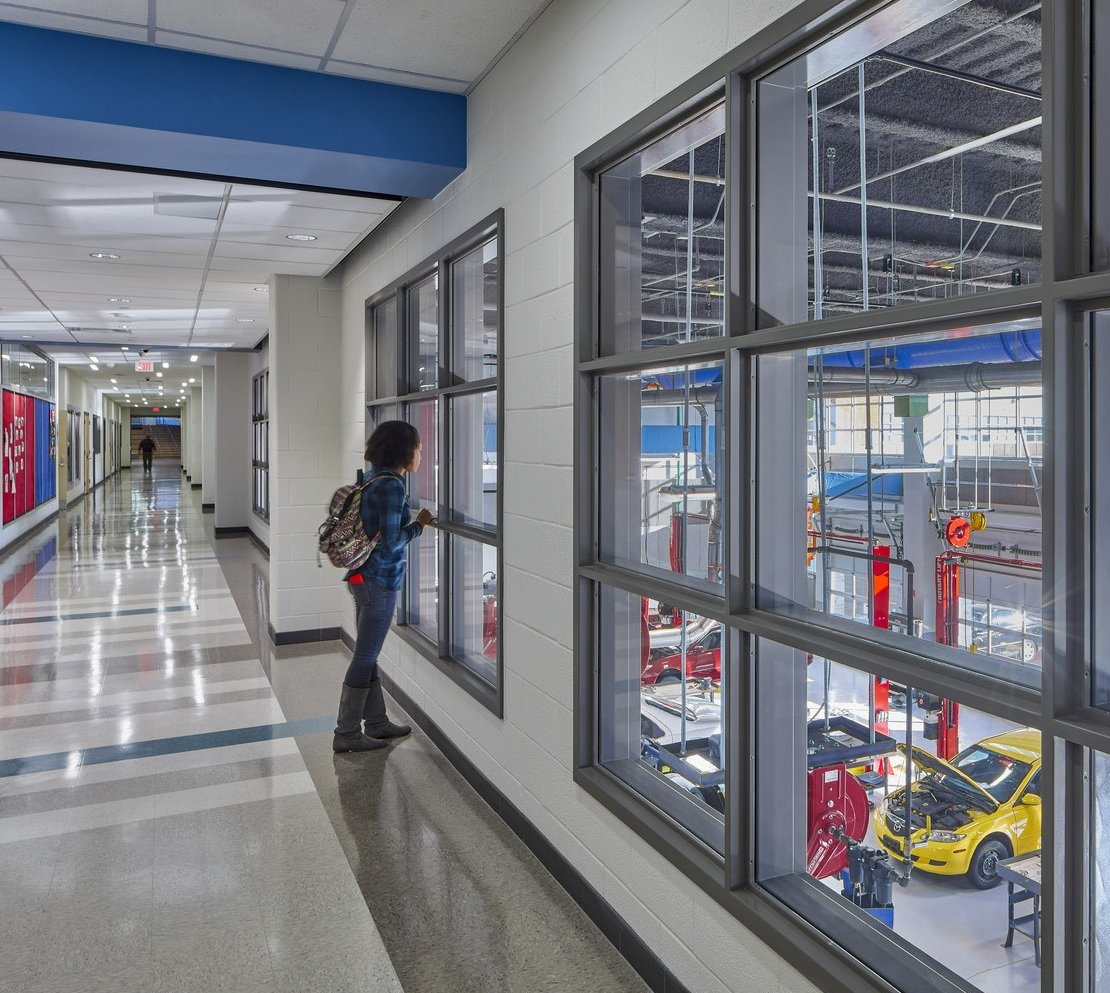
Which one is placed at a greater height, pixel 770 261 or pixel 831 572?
pixel 770 261

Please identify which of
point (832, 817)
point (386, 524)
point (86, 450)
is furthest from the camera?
point (86, 450)

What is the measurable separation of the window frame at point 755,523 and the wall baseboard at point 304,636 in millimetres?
4019

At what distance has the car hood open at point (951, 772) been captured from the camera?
1385 mm

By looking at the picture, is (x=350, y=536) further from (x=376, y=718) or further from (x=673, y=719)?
(x=673, y=719)

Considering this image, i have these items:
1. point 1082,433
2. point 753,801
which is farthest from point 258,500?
point 1082,433

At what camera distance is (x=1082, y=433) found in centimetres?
118

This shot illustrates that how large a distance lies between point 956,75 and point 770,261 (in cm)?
52

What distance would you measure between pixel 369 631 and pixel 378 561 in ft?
1.08

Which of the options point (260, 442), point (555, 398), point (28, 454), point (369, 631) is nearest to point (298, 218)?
point (369, 631)

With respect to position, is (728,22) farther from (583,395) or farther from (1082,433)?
(1082,433)

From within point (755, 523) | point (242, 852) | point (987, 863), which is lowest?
point (242, 852)

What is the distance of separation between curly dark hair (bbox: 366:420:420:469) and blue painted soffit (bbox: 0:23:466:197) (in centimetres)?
105

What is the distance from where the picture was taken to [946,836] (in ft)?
4.87

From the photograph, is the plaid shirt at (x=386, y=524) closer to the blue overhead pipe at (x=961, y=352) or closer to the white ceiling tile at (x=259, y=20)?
the white ceiling tile at (x=259, y=20)
